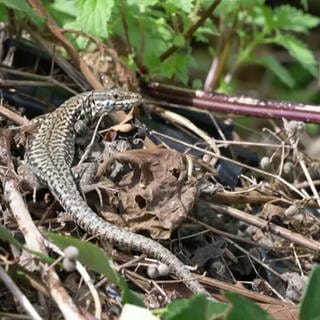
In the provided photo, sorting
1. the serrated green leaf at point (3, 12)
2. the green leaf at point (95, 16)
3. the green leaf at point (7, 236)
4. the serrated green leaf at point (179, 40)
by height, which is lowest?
the green leaf at point (7, 236)

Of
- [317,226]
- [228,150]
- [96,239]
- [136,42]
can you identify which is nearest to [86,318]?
[96,239]

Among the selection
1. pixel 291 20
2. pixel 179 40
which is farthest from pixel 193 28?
Result: pixel 291 20

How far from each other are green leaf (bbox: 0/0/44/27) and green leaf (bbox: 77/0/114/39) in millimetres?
214

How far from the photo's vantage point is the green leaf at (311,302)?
3.13 meters

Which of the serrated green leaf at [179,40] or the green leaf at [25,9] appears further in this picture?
the serrated green leaf at [179,40]

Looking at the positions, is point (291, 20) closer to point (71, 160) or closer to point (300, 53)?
point (300, 53)

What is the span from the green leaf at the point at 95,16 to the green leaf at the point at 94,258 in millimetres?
1451

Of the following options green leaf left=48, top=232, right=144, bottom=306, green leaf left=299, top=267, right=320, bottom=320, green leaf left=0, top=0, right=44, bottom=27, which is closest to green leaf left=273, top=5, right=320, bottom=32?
green leaf left=0, top=0, right=44, bottom=27

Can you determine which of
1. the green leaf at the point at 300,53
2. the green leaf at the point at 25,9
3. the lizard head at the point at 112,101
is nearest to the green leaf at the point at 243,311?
the lizard head at the point at 112,101

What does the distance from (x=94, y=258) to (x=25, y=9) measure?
62.7 inches

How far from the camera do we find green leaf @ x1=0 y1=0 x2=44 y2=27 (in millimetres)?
4598

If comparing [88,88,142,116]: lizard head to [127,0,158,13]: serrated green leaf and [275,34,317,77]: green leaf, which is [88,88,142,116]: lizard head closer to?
[127,0,158,13]: serrated green leaf

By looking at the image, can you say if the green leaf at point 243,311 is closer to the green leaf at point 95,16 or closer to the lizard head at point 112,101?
the lizard head at point 112,101

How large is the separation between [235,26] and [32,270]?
269 cm
